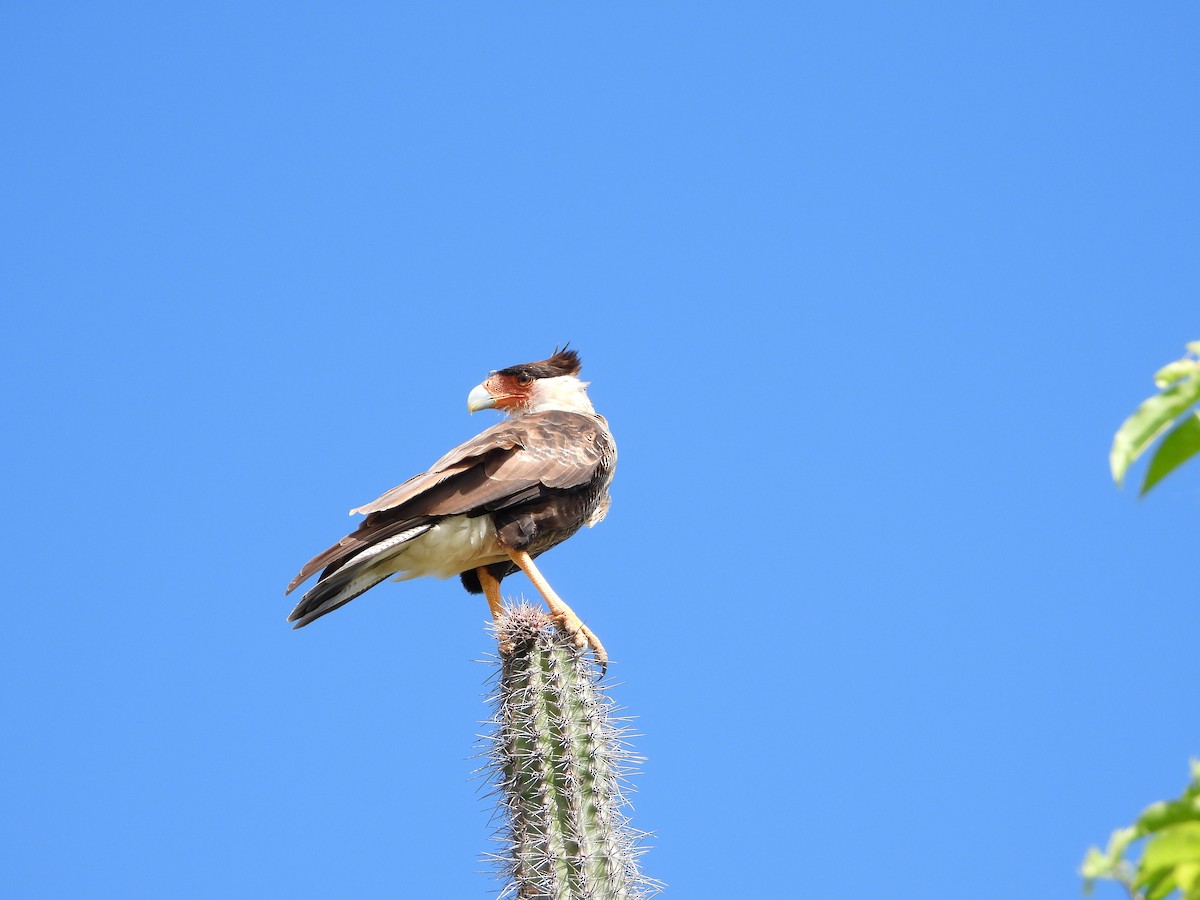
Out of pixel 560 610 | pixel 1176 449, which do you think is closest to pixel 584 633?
pixel 560 610

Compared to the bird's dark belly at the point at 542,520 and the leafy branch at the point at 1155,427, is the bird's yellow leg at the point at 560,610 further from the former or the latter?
the leafy branch at the point at 1155,427

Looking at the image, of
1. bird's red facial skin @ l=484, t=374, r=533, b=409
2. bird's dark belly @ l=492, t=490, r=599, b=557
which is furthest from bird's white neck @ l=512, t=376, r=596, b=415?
bird's dark belly @ l=492, t=490, r=599, b=557

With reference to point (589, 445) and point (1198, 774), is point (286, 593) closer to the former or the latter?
point (589, 445)

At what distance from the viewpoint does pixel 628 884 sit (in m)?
4.68

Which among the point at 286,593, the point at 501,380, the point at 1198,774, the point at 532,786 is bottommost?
the point at 1198,774

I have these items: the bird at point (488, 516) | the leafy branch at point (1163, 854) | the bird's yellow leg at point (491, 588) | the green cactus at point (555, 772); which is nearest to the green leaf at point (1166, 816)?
the leafy branch at point (1163, 854)

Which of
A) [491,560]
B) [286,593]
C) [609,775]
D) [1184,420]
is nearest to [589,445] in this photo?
[491,560]

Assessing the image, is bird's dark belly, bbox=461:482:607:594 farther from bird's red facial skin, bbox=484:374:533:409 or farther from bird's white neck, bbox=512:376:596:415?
bird's red facial skin, bbox=484:374:533:409

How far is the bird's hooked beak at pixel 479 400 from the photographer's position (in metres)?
7.54

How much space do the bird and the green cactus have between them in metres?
0.63

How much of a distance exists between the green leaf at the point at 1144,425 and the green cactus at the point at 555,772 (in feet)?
11.8

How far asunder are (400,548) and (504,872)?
78.2 inches

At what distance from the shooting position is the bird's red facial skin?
766cm

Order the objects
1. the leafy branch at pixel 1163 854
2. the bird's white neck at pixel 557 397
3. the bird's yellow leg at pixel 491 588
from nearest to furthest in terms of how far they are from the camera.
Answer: the leafy branch at pixel 1163 854 < the bird's yellow leg at pixel 491 588 < the bird's white neck at pixel 557 397
